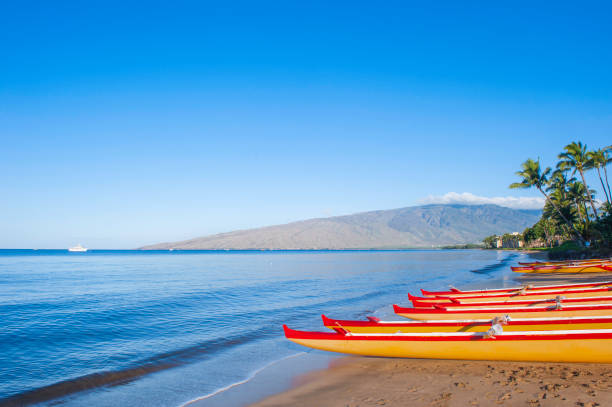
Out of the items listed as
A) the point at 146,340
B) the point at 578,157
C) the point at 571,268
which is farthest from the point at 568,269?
the point at 146,340

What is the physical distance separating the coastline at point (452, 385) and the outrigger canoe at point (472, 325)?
27.3 inches

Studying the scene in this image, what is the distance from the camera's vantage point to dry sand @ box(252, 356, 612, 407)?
609 cm

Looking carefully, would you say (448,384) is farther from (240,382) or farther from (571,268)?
(571,268)

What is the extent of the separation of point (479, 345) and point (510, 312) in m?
2.79

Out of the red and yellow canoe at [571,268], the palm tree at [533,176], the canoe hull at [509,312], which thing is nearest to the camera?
the canoe hull at [509,312]

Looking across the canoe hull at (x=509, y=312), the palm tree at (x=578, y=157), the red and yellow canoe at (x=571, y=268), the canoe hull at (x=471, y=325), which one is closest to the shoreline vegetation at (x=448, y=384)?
the canoe hull at (x=471, y=325)

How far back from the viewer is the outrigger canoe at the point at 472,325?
7480 mm

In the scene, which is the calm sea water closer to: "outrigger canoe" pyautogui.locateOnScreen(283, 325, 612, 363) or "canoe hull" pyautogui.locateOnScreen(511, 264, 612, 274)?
"outrigger canoe" pyautogui.locateOnScreen(283, 325, 612, 363)

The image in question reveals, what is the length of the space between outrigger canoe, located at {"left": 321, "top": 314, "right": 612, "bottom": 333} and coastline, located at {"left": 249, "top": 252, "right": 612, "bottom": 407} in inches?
27.3

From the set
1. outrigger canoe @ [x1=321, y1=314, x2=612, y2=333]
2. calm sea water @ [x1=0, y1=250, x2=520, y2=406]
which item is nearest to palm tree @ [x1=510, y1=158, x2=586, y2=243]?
calm sea water @ [x1=0, y1=250, x2=520, y2=406]

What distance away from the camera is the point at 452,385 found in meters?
6.90

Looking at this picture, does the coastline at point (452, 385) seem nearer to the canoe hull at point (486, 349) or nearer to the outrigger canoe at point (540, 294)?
the canoe hull at point (486, 349)

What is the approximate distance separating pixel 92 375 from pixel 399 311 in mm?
7912

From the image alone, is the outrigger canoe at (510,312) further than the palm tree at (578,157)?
No
